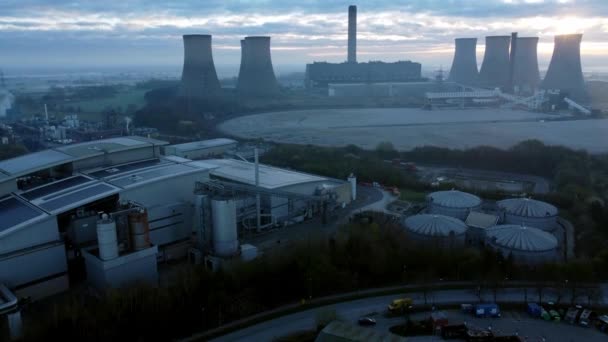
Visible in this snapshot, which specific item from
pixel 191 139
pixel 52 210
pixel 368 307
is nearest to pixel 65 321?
pixel 52 210

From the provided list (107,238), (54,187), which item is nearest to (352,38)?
(54,187)

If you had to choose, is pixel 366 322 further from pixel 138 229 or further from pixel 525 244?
pixel 138 229

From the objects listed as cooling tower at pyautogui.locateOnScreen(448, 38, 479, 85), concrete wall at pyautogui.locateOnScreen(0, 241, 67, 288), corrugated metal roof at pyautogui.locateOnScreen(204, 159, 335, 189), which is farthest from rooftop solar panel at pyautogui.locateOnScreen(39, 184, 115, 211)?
cooling tower at pyautogui.locateOnScreen(448, 38, 479, 85)

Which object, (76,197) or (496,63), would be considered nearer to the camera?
(76,197)

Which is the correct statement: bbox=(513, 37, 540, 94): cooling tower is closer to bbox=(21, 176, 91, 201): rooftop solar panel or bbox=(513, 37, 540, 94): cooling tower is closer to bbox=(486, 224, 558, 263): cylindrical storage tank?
bbox=(486, 224, 558, 263): cylindrical storage tank

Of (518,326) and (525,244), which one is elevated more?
(525,244)

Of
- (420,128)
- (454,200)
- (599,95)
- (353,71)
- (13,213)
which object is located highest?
(353,71)

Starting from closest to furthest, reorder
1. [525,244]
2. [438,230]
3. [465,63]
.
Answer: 1. [525,244]
2. [438,230]
3. [465,63]
